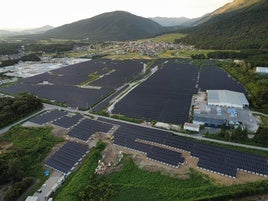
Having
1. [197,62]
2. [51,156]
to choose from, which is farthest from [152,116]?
[197,62]

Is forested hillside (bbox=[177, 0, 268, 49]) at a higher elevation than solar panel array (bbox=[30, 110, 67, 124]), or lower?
higher

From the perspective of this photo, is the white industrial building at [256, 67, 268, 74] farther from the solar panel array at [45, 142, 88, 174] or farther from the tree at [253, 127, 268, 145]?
the solar panel array at [45, 142, 88, 174]

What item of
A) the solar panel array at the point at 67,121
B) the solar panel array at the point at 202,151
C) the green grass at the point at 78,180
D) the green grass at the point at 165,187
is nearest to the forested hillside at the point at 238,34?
the solar panel array at the point at 202,151

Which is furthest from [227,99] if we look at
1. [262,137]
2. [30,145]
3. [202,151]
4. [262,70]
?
[30,145]

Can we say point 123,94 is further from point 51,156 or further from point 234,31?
point 234,31

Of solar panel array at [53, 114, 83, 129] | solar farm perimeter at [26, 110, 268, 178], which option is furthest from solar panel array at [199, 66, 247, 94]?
solar panel array at [53, 114, 83, 129]

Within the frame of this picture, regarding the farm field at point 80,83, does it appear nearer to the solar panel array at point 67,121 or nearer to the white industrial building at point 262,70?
the solar panel array at point 67,121
